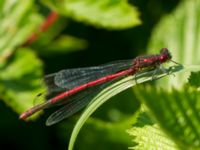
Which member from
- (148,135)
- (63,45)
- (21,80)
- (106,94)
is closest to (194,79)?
(148,135)

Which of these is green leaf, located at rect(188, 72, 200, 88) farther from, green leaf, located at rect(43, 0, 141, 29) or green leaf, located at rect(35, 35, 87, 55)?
green leaf, located at rect(35, 35, 87, 55)

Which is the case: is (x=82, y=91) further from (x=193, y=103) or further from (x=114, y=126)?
(x=193, y=103)

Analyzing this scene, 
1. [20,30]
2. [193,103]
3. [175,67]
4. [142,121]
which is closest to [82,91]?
[20,30]

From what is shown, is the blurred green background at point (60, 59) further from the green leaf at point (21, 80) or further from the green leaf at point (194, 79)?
the green leaf at point (194, 79)

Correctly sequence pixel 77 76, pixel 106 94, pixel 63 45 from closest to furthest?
pixel 106 94, pixel 77 76, pixel 63 45

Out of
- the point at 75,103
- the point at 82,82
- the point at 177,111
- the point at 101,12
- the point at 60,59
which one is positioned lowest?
the point at 177,111

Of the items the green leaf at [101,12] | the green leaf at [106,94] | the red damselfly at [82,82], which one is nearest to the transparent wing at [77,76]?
the red damselfly at [82,82]

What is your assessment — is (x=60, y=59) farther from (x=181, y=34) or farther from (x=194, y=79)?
(x=194, y=79)
